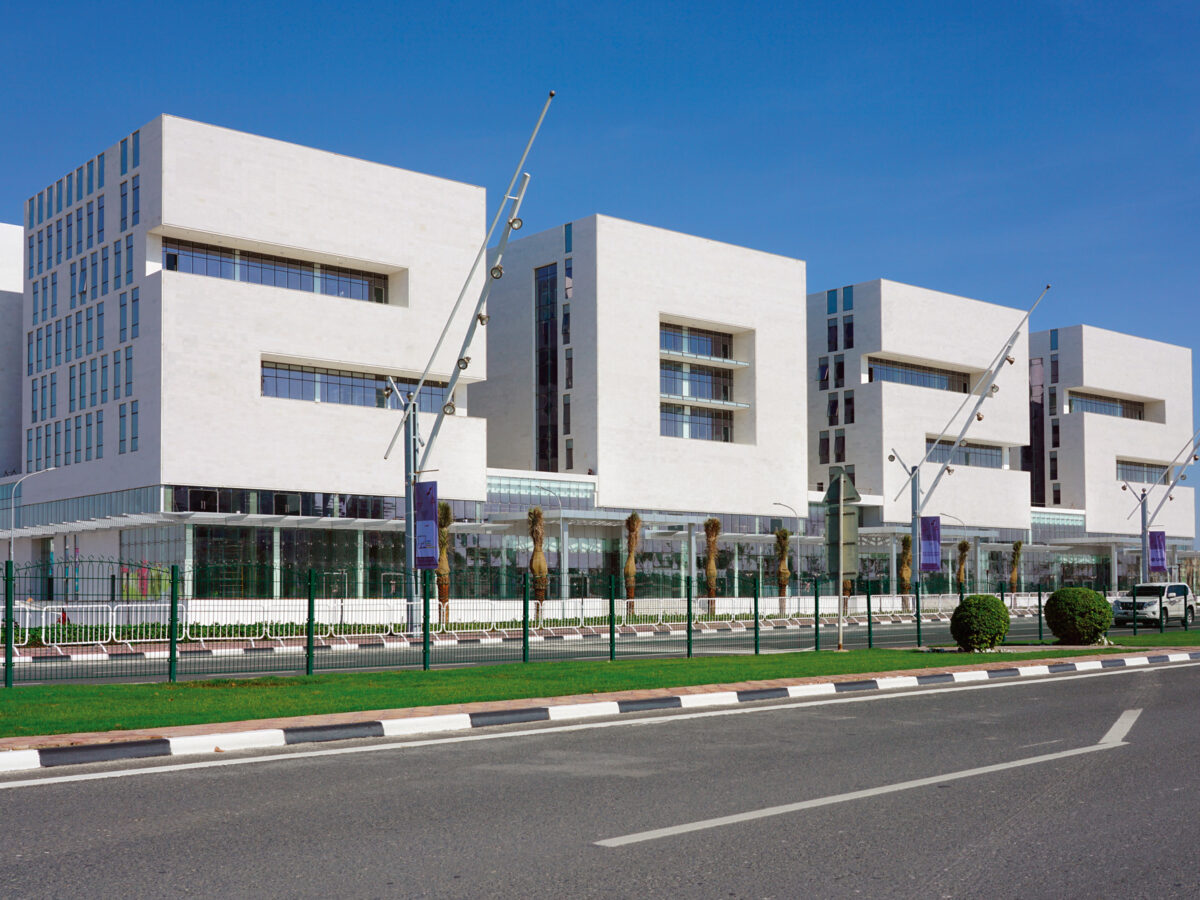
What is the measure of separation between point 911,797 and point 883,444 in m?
68.0

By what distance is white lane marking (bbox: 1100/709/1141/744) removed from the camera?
11164 millimetres

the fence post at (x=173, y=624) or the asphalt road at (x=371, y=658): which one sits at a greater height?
the fence post at (x=173, y=624)

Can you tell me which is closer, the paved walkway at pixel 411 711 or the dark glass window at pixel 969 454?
the paved walkway at pixel 411 711

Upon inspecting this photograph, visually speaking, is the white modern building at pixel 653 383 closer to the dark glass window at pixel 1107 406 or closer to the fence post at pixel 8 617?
the dark glass window at pixel 1107 406

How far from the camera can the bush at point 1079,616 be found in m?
27.0

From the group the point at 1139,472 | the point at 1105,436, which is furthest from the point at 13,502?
the point at 1139,472

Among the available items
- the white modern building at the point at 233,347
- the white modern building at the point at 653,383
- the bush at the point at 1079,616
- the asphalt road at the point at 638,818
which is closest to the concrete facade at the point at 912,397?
the white modern building at the point at 653,383

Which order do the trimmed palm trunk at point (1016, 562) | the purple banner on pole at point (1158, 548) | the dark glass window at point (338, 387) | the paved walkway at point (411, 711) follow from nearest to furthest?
the paved walkway at point (411, 711) < the dark glass window at point (338, 387) < the trimmed palm trunk at point (1016, 562) < the purple banner on pole at point (1158, 548)

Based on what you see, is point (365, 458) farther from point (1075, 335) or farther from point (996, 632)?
point (1075, 335)

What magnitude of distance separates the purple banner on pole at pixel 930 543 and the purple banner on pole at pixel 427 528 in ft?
97.9

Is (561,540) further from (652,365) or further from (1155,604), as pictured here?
(1155,604)

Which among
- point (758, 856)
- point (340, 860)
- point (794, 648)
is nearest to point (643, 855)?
point (758, 856)

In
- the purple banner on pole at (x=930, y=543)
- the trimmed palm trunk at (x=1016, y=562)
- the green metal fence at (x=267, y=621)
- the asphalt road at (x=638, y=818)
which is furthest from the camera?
the trimmed palm trunk at (x=1016, y=562)

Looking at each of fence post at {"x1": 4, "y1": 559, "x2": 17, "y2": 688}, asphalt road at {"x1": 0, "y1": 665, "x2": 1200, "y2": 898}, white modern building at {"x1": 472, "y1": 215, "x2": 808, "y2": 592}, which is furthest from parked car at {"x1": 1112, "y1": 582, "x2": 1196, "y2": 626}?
fence post at {"x1": 4, "y1": 559, "x2": 17, "y2": 688}
